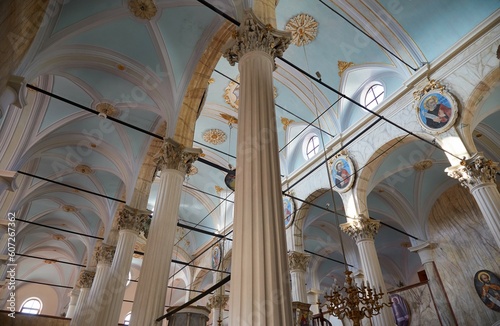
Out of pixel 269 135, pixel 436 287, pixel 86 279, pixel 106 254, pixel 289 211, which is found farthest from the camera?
pixel 86 279

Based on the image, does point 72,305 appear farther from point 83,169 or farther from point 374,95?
point 374,95

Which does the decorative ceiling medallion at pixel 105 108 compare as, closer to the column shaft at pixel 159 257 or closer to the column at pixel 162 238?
the column at pixel 162 238

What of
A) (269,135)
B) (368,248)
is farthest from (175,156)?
(368,248)

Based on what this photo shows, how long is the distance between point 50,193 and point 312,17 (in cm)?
1345

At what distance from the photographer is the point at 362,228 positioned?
9.29 metres

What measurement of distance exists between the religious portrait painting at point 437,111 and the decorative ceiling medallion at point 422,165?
11.2 ft

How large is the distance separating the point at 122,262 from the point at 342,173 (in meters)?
7.09

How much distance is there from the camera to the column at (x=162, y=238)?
206 inches

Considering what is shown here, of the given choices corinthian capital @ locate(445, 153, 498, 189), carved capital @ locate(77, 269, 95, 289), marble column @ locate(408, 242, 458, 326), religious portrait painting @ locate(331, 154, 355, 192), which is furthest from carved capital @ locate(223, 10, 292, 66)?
carved capital @ locate(77, 269, 95, 289)

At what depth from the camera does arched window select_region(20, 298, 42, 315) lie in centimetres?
2127

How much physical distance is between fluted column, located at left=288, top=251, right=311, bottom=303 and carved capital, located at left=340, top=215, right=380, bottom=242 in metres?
2.63

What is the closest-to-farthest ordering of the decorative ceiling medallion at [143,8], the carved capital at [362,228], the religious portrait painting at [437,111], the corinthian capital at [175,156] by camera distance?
the corinthian capital at [175,156], the decorative ceiling medallion at [143,8], the religious portrait painting at [437,111], the carved capital at [362,228]

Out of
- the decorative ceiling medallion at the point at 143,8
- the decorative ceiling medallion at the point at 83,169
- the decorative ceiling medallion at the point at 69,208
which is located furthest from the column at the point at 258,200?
the decorative ceiling medallion at the point at 69,208

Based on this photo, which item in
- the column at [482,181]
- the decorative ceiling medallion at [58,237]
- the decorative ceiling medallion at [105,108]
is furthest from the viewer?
the decorative ceiling medallion at [58,237]
